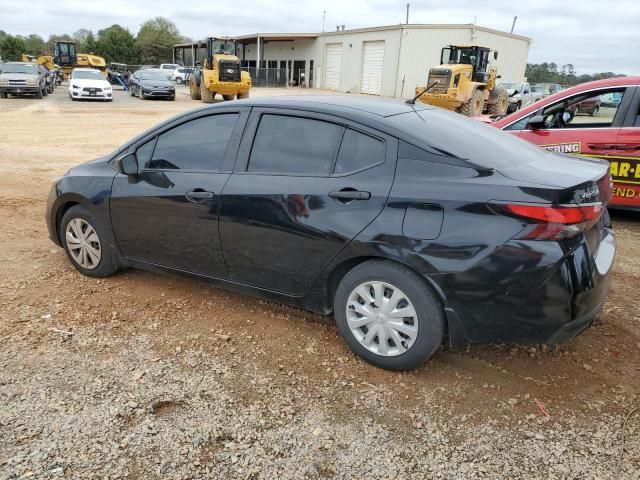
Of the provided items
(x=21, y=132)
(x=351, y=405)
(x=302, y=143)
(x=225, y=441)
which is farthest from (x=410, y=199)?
(x=21, y=132)

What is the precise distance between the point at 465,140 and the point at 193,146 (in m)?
1.85

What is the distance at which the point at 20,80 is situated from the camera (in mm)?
23703

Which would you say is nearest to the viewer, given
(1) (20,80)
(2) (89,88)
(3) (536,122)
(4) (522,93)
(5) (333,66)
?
(3) (536,122)

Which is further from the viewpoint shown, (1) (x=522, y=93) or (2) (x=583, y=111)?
(1) (x=522, y=93)

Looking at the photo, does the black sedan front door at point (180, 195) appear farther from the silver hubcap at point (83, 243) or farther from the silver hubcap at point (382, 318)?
the silver hubcap at point (382, 318)

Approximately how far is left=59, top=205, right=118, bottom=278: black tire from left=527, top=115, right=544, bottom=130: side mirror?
486 centimetres

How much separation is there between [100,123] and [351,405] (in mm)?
16028

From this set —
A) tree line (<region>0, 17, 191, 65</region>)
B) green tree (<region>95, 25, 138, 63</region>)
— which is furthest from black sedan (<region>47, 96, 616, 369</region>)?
green tree (<region>95, 25, 138, 63</region>)

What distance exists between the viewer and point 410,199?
2889 millimetres

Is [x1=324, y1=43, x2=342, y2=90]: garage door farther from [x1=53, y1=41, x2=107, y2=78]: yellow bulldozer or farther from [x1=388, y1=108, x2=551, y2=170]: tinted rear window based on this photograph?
[x1=388, y1=108, x2=551, y2=170]: tinted rear window

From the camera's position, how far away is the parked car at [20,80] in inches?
931

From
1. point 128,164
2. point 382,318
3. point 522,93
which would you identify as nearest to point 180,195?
point 128,164

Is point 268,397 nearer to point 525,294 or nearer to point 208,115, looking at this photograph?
point 525,294

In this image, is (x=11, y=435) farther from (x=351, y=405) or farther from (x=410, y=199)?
(x=410, y=199)
